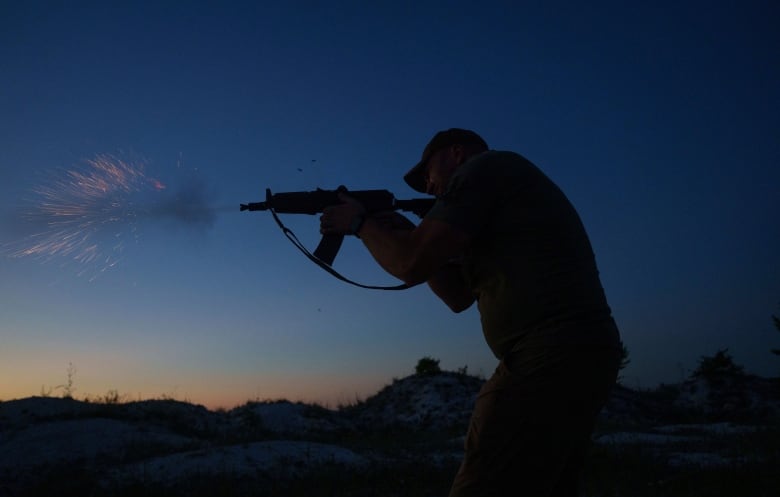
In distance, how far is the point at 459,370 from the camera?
2614 cm

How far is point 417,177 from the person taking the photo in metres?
3.82

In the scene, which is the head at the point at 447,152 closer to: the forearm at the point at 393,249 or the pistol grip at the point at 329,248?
the forearm at the point at 393,249

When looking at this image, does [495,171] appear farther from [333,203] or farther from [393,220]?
[333,203]

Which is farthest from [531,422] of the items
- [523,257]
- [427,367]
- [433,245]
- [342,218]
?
[427,367]

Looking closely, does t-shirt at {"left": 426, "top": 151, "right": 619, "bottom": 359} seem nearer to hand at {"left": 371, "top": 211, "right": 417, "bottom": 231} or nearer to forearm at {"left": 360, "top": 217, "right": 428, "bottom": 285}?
forearm at {"left": 360, "top": 217, "right": 428, "bottom": 285}

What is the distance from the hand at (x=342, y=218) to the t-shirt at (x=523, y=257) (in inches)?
28.1

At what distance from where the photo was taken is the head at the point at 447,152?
337cm

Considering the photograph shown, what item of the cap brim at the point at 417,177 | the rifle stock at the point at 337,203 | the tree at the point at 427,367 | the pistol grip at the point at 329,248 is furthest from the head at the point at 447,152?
the tree at the point at 427,367

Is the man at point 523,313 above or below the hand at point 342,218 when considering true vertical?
below

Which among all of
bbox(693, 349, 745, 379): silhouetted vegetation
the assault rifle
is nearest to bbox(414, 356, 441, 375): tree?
bbox(693, 349, 745, 379): silhouetted vegetation

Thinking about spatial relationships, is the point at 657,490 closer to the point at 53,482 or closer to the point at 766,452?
the point at 766,452

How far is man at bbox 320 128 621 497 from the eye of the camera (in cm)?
255

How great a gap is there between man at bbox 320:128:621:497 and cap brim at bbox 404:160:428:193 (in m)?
0.74

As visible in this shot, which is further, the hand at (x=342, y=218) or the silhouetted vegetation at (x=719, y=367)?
the silhouetted vegetation at (x=719, y=367)
